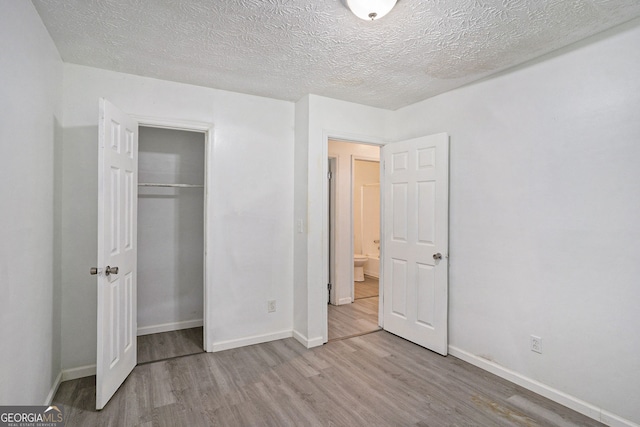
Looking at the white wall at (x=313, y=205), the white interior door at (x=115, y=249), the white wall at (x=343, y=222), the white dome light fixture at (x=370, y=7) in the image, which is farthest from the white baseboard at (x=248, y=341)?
the white dome light fixture at (x=370, y=7)

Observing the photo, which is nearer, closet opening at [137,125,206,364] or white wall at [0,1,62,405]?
white wall at [0,1,62,405]

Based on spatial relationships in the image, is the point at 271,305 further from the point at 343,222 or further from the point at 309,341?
the point at 343,222

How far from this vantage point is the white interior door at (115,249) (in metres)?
2.19

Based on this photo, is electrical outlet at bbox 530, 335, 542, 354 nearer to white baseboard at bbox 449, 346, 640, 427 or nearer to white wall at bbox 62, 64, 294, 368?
white baseboard at bbox 449, 346, 640, 427

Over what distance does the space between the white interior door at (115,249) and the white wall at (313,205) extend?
1.52 m

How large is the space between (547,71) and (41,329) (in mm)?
3907

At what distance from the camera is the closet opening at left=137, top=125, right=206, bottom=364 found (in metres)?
3.67

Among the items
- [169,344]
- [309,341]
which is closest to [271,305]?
[309,341]

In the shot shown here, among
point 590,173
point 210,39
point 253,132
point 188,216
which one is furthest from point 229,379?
point 590,173

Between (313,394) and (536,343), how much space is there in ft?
5.61

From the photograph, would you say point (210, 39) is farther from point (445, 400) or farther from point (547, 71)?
point (445, 400)

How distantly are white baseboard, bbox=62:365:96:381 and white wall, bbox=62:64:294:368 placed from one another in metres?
0.05

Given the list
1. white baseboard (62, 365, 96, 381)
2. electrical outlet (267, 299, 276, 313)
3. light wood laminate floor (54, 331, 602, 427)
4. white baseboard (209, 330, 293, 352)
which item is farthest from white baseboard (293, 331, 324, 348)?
white baseboard (62, 365, 96, 381)

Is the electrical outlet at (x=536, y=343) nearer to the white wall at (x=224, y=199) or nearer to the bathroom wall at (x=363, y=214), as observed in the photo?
the white wall at (x=224, y=199)
